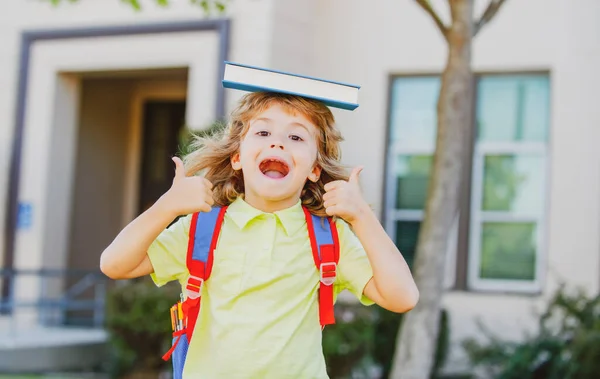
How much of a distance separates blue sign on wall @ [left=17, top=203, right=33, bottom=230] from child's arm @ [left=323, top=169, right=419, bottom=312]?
28.0 feet

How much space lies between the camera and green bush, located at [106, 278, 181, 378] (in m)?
8.84

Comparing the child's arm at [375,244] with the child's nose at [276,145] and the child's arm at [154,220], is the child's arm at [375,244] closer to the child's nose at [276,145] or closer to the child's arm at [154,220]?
the child's nose at [276,145]

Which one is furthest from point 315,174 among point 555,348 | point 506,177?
point 506,177

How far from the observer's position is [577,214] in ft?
29.6

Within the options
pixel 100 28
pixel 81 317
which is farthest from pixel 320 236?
pixel 81 317

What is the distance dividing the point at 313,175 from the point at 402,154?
686cm

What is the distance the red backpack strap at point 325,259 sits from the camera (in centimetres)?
285

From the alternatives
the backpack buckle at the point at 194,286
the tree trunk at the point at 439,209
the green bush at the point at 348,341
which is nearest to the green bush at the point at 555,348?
the green bush at the point at 348,341

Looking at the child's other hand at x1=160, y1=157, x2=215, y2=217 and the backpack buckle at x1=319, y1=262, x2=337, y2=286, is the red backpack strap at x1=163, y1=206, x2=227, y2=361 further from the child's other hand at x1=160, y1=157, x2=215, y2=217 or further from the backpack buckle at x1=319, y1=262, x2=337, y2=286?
the backpack buckle at x1=319, y1=262, x2=337, y2=286

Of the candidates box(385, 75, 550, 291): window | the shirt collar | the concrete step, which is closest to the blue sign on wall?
the concrete step

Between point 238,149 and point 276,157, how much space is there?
279mm

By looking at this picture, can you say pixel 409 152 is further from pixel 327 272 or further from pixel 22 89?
pixel 327 272

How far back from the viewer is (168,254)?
9.40ft

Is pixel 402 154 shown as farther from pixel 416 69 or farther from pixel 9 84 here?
pixel 9 84
